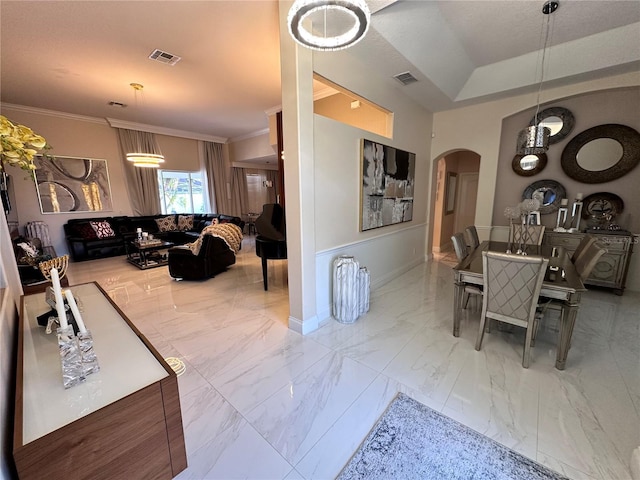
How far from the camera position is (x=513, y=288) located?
209cm

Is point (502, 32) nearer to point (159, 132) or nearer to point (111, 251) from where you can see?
point (159, 132)

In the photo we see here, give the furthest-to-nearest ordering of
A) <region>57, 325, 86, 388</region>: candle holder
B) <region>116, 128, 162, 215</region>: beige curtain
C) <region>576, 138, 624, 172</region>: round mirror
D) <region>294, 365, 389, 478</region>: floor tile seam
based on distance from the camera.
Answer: <region>116, 128, 162, 215</region>: beige curtain
<region>576, 138, 624, 172</region>: round mirror
<region>294, 365, 389, 478</region>: floor tile seam
<region>57, 325, 86, 388</region>: candle holder

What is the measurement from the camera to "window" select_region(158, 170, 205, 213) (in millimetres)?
7559

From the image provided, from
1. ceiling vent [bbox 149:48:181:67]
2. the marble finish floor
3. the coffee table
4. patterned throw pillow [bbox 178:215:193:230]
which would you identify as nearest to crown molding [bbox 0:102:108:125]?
patterned throw pillow [bbox 178:215:193:230]

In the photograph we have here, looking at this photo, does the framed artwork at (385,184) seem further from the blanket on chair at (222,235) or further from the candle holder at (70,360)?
the candle holder at (70,360)

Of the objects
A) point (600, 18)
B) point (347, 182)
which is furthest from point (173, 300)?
point (600, 18)

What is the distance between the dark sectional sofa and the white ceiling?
2678 mm

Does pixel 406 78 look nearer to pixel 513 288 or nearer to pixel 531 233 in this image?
pixel 531 233

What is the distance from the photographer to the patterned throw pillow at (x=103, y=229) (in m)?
5.94

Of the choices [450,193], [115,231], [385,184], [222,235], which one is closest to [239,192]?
[115,231]

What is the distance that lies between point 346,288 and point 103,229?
6407 millimetres

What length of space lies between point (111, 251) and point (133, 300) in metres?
3.44

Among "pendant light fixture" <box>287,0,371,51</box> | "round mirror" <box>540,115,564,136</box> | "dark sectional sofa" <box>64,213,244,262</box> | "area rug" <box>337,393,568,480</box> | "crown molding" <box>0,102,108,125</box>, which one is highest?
"crown molding" <box>0,102,108,125</box>

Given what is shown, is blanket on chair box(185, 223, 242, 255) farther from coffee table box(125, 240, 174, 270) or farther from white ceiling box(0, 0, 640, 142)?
white ceiling box(0, 0, 640, 142)
